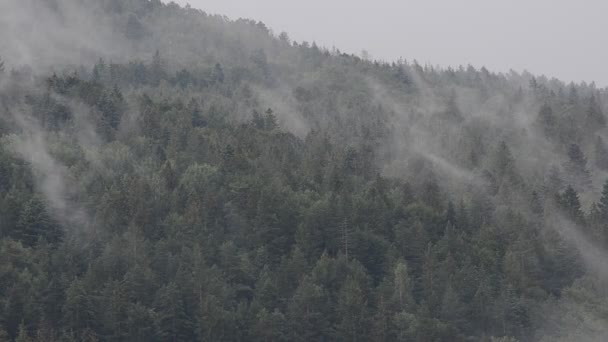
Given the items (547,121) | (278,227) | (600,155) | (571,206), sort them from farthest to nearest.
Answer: (547,121)
(600,155)
(571,206)
(278,227)

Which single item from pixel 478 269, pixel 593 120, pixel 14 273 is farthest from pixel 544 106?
pixel 14 273

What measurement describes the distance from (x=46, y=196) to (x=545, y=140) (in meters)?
77.7

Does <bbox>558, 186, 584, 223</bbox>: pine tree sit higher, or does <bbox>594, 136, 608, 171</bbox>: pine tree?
<bbox>594, 136, 608, 171</bbox>: pine tree

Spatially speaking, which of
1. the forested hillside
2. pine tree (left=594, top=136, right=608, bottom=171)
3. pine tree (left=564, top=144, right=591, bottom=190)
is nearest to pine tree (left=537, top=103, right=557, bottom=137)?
the forested hillside

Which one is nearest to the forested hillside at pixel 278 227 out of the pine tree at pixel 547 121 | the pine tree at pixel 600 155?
the pine tree at pixel 600 155

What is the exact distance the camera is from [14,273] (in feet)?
218

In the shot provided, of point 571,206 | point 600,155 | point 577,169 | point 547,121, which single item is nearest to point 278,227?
point 571,206

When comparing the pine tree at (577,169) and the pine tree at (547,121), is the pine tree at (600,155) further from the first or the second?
the pine tree at (547,121)

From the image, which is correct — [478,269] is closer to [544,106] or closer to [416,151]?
[416,151]

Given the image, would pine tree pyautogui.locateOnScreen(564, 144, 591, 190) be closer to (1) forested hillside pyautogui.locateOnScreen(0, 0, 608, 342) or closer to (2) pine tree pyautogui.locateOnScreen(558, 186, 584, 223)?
(1) forested hillside pyautogui.locateOnScreen(0, 0, 608, 342)

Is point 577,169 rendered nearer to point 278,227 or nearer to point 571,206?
point 571,206

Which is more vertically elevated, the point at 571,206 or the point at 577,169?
the point at 577,169

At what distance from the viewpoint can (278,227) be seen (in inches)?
3172

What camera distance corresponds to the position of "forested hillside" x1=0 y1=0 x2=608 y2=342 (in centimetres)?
6644
